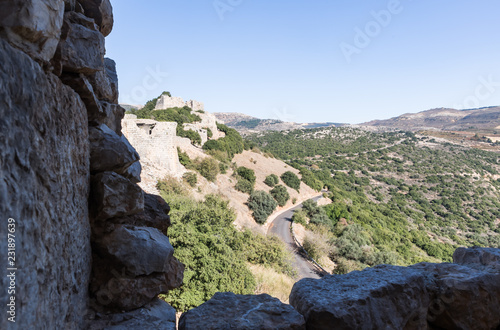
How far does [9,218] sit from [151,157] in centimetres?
1958

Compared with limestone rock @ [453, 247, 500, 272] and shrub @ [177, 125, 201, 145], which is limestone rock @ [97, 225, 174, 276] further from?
shrub @ [177, 125, 201, 145]

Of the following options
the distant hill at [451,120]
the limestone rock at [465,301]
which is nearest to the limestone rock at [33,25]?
the limestone rock at [465,301]

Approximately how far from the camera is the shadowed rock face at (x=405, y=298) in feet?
8.84

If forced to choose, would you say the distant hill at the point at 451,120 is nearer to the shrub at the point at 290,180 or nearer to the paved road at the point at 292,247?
the shrub at the point at 290,180

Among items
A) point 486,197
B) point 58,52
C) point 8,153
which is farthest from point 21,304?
point 486,197

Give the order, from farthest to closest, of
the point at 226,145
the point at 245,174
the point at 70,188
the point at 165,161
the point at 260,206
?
the point at 226,145 < the point at 245,174 < the point at 260,206 < the point at 165,161 < the point at 70,188

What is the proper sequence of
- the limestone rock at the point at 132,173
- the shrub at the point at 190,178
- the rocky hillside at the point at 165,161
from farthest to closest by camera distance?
the shrub at the point at 190,178 → the rocky hillside at the point at 165,161 → the limestone rock at the point at 132,173

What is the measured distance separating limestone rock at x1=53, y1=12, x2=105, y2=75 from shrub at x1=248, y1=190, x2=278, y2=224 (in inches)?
913

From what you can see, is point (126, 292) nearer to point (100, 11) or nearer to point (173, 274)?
point (173, 274)

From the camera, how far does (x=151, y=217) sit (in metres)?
3.59

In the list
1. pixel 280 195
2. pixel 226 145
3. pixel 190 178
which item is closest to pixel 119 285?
pixel 190 178

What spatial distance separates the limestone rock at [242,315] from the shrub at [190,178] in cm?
1952

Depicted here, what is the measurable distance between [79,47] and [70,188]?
4.53ft

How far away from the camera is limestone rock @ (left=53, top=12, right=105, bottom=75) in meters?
2.48
